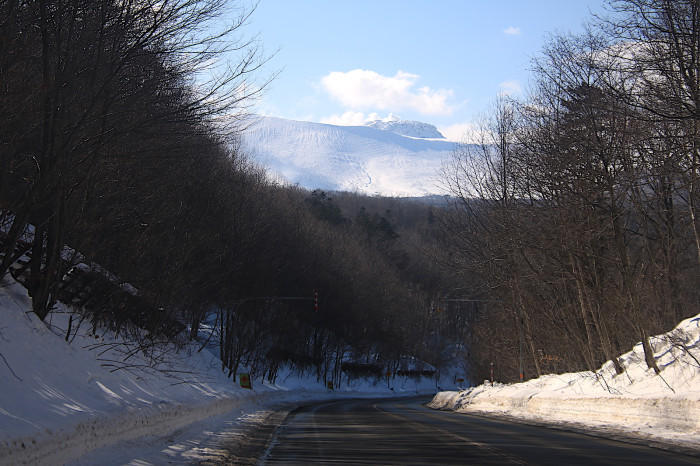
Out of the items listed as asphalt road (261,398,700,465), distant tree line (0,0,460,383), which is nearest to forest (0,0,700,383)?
distant tree line (0,0,460,383)

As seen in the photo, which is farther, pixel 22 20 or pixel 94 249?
pixel 94 249

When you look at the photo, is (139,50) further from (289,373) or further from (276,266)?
(289,373)

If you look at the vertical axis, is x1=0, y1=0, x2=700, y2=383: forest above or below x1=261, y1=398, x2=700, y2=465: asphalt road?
above

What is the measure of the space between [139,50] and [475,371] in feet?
185

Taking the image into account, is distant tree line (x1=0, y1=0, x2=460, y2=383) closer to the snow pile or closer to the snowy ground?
the snowy ground

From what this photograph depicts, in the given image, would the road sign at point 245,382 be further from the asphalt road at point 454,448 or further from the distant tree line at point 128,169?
the asphalt road at point 454,448

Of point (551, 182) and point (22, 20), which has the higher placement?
point (551, 182)

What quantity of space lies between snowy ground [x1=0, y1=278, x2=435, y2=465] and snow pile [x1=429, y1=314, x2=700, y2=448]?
399 inches

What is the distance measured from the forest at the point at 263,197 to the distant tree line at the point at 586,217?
0.41 ft

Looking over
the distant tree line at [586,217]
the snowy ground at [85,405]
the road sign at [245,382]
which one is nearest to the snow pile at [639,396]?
the distant tree line at [586,217]

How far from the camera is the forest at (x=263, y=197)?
11781 millimetres

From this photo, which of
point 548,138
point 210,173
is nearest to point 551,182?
point 548,138

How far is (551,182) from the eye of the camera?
92.7 ft

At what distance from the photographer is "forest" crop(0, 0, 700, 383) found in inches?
464
